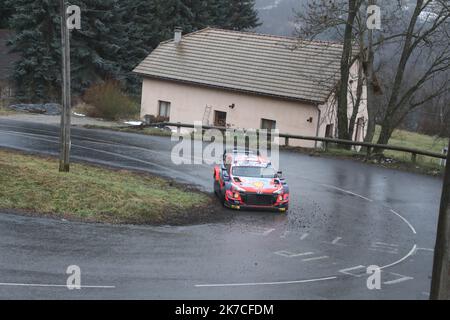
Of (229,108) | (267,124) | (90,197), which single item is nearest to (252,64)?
(229,108)

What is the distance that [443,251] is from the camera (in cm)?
863

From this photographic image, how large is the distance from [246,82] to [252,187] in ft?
73.1

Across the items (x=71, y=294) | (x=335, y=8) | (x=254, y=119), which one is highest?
(x=335, y=8)

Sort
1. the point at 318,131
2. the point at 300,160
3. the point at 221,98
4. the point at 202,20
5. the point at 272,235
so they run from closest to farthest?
the point at 272,235, the point at 300,160, the point at 318,131, the point at 221,98, the point at 202,20

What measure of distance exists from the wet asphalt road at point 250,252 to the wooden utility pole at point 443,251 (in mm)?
3478

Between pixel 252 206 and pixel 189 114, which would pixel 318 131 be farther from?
pixel 252 206

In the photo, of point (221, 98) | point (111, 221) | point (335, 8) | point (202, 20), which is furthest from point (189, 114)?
point (111, 221)

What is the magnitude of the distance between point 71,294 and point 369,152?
74.4 feet

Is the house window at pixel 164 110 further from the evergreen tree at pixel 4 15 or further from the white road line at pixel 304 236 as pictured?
the white road line at pixel 304 236

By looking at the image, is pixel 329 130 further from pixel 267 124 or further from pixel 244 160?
pixel 244 160

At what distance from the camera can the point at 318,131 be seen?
3881cm

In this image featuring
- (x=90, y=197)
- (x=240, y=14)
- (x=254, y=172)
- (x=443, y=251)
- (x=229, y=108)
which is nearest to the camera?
(x=443, y=251)

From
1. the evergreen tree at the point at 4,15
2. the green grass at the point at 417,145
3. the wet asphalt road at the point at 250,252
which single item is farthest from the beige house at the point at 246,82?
the evergreen tree at the point at 4,15

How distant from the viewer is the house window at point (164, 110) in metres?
45.5
